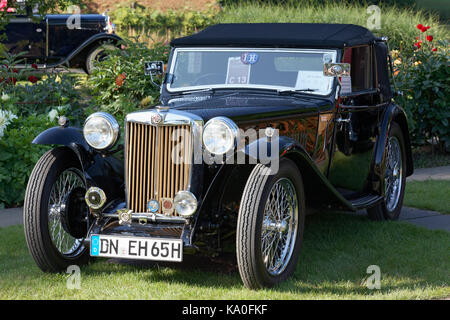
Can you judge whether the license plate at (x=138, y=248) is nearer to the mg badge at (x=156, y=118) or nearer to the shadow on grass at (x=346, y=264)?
the shadow on grass at (x=346, y=264)

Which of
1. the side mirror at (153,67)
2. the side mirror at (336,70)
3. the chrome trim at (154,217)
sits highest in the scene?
the side mirror at (336,70)

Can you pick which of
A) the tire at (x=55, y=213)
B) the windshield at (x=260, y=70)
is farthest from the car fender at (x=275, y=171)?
the tire at (x=55, y=213)

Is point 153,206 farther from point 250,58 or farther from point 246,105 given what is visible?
point 250,58

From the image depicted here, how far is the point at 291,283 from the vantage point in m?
4.42

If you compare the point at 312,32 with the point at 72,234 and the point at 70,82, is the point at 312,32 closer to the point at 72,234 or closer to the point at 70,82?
the point at 72,234

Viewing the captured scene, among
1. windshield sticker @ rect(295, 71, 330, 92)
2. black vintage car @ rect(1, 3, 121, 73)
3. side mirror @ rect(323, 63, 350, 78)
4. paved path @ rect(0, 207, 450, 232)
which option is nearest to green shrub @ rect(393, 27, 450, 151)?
paved path @ rect(0, 207, 450, 232)

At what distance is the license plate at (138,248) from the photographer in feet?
13.5

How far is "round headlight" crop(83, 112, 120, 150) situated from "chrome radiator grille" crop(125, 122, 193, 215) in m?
0.16

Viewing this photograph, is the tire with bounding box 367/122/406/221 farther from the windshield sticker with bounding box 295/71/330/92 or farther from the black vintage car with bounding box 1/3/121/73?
the black vintage car with bounding box 1/3/121/73

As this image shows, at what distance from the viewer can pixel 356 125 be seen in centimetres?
571

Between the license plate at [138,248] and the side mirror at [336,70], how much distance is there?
6.04ft

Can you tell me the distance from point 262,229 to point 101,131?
126cm

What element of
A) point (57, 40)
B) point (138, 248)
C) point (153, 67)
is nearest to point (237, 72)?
point (153, 67)

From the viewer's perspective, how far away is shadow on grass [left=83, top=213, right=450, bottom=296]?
446cm
